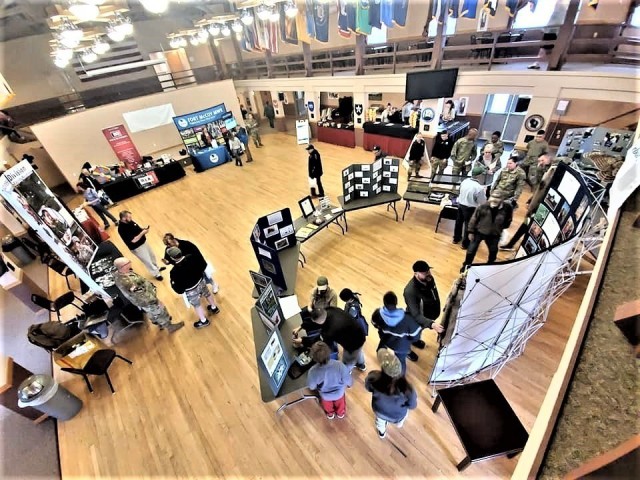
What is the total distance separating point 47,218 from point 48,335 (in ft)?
6.41

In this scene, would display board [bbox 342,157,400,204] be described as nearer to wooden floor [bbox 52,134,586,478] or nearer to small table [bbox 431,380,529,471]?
wooden floor [bbox 52,134,586,478]

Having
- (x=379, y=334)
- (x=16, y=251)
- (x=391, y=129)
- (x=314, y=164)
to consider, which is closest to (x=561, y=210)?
(x=379, y=334)

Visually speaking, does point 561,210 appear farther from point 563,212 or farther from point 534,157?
point 534,157

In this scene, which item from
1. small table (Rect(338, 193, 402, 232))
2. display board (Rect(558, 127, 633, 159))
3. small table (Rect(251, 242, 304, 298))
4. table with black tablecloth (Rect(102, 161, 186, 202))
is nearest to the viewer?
small table (Rect(251, 242, 304, 298))

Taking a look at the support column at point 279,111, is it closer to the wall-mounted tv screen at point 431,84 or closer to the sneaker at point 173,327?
the wall-mounted tv screen at point 431,84

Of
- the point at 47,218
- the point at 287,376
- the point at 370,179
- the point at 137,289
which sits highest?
the point at 47,218

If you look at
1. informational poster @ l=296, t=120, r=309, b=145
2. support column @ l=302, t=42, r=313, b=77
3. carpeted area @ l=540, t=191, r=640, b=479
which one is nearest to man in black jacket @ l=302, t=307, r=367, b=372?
carpeted area @ l=540, t=191, r=640, b=479

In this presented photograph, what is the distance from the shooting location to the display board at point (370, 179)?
597 centimetres

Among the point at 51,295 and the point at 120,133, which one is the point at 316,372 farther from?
the point at 120,133

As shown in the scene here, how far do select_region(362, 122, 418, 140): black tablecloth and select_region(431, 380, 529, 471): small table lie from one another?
27.7 ft

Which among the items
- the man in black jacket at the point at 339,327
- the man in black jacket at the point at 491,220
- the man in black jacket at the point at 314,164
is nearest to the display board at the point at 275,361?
the man in black jacket at the point at 339,327

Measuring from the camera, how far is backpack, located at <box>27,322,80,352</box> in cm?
370

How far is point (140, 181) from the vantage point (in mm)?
9539

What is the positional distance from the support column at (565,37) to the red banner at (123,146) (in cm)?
1319
